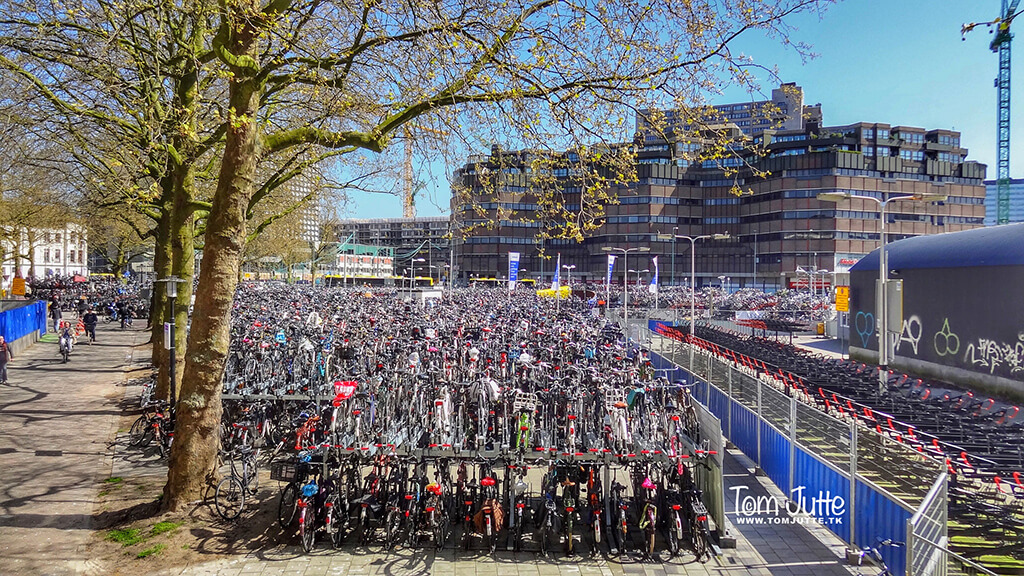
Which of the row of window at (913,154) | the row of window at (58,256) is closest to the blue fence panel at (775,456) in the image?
the row of window at (913,154)

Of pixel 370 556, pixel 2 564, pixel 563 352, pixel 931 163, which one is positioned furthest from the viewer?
pixel 931 163

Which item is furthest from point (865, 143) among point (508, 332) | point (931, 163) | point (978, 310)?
point (508, 332)

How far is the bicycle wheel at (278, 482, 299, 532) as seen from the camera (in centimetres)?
640

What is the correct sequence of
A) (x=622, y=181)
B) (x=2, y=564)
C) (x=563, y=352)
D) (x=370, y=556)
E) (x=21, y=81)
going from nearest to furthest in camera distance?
(x=2, y=564) < (x=370, y=556) < (x=622, y=181) < (x=21, y=81) < (x=563, y=352)

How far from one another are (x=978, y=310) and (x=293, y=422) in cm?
1620

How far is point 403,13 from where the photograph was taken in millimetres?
6281

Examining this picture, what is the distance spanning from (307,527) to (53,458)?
5268mm

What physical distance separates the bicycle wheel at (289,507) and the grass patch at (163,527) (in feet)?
3.57

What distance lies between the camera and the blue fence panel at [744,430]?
911 cm

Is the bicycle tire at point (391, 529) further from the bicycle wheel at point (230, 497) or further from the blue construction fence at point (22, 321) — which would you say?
the blue construction fence at point (22, 321)

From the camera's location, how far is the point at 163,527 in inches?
254

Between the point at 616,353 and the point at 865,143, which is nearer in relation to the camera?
the point at 616,353

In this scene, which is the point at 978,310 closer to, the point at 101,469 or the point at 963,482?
the point at 963,482

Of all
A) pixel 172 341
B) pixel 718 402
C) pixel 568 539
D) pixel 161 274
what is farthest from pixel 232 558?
pixel 161 274
